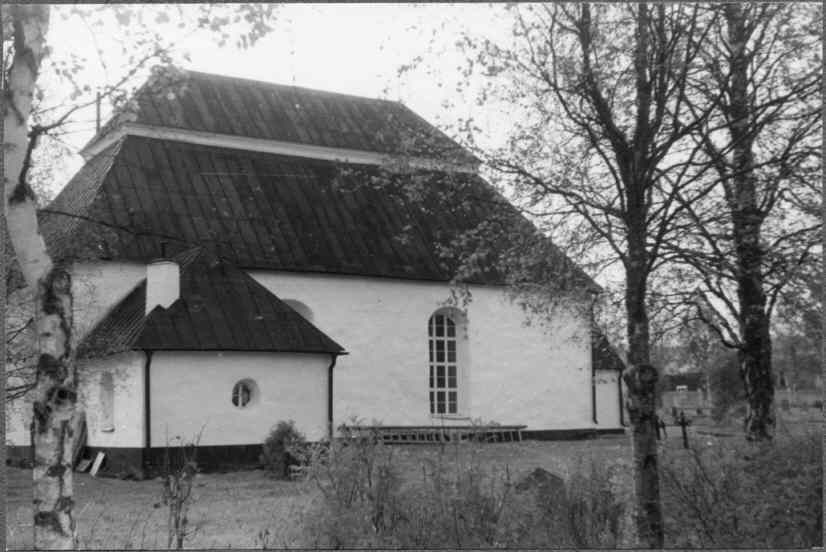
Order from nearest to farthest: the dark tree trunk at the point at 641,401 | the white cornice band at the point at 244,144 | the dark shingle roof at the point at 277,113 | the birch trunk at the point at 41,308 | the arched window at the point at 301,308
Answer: the birch trunk at the point at 41,308 → the dark tree trunk at the point at 641,401 → the white cornice band at the point at 244,144 → the arched window at the point at 301,308 → the dark shingle roof at the point at 277,113

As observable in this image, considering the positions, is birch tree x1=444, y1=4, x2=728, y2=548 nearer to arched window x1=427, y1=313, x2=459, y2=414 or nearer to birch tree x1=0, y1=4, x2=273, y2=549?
birch tree x1=0, y1=4, x2=273, y2=549

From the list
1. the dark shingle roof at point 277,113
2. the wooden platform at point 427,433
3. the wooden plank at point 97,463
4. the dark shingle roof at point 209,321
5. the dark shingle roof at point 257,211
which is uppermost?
the dark shingle roof at point 277,113

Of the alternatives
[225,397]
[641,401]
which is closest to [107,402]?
[225,397]

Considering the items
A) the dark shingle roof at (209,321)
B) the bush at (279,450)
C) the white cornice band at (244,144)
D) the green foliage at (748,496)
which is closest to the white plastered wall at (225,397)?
the dark shingle roof at (209,321)

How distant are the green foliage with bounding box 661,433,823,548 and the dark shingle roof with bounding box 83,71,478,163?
1147 centimetres

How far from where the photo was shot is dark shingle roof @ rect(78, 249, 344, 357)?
15727 millimetres

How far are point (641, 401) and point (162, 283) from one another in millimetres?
10072

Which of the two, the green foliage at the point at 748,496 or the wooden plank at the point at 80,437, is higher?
the wooden plank at the point at 80,437

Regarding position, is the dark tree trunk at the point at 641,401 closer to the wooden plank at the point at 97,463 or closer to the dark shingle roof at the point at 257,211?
the dark shingle roof at the point at 257,211

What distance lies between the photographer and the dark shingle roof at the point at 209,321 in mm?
15727

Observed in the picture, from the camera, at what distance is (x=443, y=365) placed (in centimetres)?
2145

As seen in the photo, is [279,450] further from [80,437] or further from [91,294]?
[91,294]

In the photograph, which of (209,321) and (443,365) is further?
(443,365)

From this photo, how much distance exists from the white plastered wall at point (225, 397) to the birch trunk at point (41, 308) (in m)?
8.75
